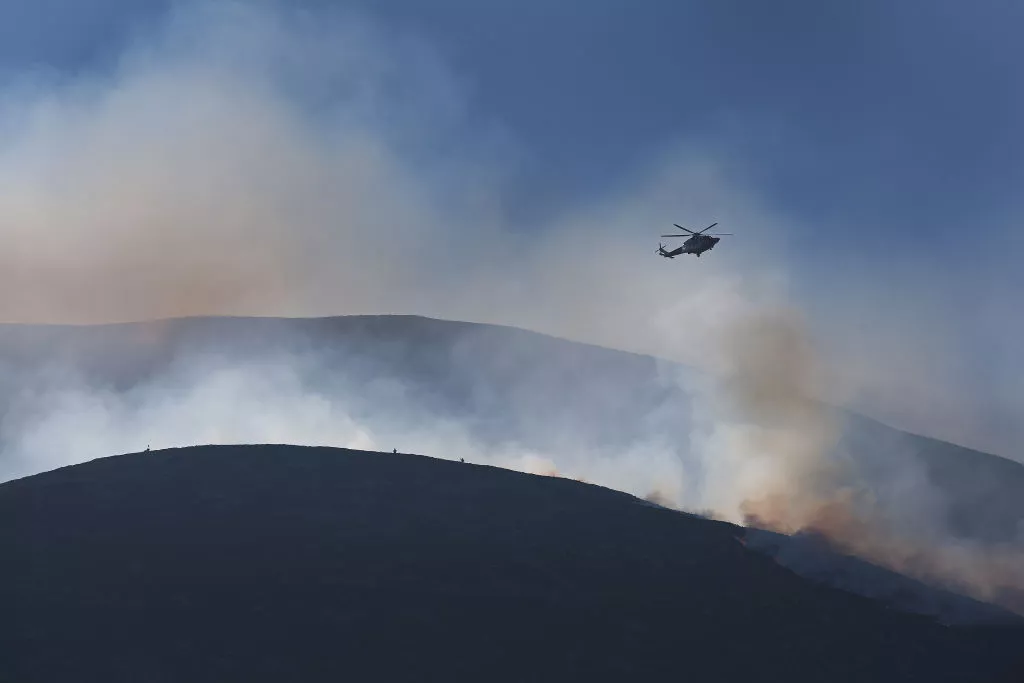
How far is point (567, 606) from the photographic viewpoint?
312 ft

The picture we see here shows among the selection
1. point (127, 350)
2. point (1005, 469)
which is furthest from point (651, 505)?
point (127, 350)

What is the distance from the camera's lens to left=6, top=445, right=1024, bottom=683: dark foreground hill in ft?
277

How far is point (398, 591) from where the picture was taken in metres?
95.4

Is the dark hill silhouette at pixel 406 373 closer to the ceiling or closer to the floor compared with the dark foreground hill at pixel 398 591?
closer to the ceiling

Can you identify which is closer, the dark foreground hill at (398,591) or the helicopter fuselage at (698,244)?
the dark foreground hill at (398,591)

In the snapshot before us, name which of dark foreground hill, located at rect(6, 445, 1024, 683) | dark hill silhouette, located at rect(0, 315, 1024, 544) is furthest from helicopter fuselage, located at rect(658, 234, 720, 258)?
dark hill silhouette, located at rect(0, 315, 1024, 544)

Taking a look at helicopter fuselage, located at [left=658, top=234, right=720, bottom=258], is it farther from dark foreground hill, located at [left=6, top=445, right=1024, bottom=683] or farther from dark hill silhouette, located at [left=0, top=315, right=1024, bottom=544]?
dark hill silhouette, located at [left=0, top=315, right=1024, bottom=544]

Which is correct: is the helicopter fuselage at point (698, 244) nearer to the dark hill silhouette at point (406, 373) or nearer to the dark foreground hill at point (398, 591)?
the dark foreground hill at point (398, 591)

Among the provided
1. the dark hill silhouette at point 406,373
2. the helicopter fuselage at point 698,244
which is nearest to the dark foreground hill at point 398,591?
the helicopter fuselage at point 698,244

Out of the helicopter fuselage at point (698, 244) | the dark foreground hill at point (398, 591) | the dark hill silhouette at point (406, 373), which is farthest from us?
the dark hill silhouette at point (406, 373)

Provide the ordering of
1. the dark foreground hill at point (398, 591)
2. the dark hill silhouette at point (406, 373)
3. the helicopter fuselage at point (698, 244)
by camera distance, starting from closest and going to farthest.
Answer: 1. the dark foreground hill at point (398, 591)
2. the helicopter fuselage at point (698, 244)
3. the dark hill silhouette at point (406, 373)

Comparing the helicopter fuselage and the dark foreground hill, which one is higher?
the helicopter fuselage

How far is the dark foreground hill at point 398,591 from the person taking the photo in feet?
277

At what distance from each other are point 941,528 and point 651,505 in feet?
135
